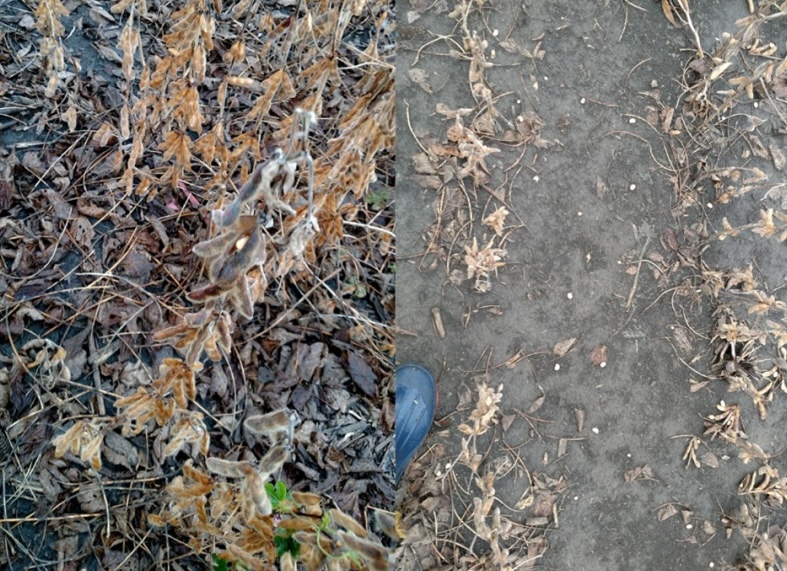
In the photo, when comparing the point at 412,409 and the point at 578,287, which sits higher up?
the point at 578,287

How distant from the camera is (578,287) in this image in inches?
73.7

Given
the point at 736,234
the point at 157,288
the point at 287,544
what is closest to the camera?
the point at 287,544

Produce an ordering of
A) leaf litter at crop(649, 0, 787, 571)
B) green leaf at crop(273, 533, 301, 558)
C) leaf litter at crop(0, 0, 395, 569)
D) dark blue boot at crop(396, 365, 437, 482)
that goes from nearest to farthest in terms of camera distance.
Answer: green leaf at crop(273, 533, 301, 558)
leaf litter at crop(0, 0, 395, 569)
dark blue boot at crop(396, 365, 437, 482)
leaf litter at crop(649, 0, 787, 571)

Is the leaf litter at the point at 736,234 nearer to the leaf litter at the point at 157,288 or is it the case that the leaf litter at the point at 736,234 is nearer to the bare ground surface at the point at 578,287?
the bare ground surface at the point at 578,287

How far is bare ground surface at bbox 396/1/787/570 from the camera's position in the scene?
1769 mm

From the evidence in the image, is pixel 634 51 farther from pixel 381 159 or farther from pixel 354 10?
pixel 354 10

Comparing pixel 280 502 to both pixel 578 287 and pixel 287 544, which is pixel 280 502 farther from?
pixel 578 287

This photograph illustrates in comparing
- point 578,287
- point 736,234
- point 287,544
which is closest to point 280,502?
point 287,544

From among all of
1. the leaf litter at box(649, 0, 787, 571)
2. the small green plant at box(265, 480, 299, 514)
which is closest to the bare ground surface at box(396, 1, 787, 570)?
the leaf litter at box(649, 0, 787, 571)

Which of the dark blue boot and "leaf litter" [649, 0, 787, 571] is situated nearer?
the dark blue boot

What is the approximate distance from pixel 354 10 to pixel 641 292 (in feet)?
4.20

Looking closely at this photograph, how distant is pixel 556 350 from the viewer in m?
1.83

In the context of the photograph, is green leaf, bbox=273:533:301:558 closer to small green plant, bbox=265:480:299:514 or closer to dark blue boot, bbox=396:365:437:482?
small green plant, bbox=265:480:299:514

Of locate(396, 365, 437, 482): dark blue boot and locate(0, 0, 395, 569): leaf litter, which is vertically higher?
locate(0, 0, 395, 569): leaf litter
